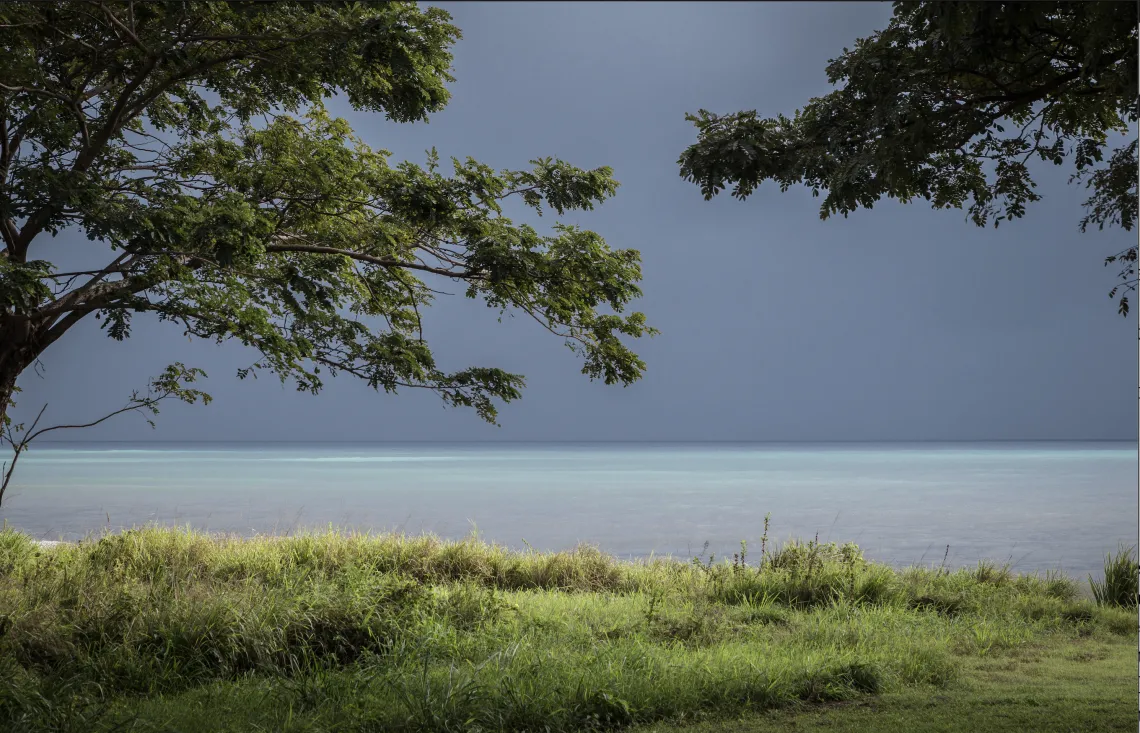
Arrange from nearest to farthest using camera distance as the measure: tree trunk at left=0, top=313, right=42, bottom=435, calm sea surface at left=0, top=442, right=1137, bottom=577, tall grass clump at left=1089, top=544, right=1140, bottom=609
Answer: tree trunk at left=0, top=313, right=42, bottom=435
tall grass clump at left=1089, top=544, right=1140, bottom=609
calm sea surface at left=0, top=442, right=1137, bottom=577

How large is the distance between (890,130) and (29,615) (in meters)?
6.74

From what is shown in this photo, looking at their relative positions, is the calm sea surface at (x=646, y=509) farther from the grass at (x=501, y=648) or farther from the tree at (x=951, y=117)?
the tree at (x=951, y=117)

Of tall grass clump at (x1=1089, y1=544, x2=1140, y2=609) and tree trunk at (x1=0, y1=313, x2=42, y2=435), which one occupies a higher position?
tree trunk at (x1=0, y1=313, x2=42, y2=435)

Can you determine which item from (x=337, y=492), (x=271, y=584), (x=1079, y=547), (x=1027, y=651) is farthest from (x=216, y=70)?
(x=337, y=492)

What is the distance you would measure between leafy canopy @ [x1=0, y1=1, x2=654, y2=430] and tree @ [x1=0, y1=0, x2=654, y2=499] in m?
0.02

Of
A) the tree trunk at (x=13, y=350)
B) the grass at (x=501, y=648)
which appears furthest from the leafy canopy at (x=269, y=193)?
the grass at (x=501, y=648)

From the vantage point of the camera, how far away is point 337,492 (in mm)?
36781

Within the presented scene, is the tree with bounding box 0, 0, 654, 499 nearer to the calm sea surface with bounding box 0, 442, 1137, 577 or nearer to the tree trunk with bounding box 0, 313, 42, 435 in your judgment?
the tree trunk with bounding box 0, 313, 42, 435

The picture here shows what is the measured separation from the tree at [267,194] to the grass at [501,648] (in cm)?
201

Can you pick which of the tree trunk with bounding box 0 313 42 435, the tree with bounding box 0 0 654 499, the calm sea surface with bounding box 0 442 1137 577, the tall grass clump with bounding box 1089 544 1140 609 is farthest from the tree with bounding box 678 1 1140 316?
the calm sea surface with bounding box 0 442 1137 577

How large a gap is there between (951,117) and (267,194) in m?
5.74

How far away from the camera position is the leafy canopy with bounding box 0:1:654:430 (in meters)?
6.31

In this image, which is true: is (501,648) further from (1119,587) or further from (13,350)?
(1119,587)

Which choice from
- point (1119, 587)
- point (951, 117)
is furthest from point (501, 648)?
point (1119, 587)
